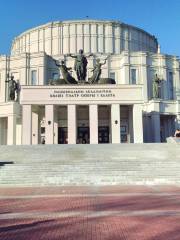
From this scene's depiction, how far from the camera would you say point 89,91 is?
34.1 m

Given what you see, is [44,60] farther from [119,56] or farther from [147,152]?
[147,152]

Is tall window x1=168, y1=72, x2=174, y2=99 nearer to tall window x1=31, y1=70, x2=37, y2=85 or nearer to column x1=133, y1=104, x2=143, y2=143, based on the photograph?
column x1=133, y1=104, x2=143, y2=143

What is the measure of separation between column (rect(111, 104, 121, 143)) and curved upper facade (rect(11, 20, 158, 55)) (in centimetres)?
2502

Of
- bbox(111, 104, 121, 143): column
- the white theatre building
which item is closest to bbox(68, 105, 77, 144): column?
the white theatre building

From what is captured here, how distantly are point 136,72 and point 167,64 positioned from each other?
18.9ft

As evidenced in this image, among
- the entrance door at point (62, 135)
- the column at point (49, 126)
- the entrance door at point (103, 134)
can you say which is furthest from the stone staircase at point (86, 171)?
the entrance door at point (103, 134)

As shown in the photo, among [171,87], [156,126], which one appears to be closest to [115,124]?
[156,126]

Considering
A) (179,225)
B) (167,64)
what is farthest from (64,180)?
(167,64)

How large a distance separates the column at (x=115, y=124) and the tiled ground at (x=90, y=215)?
18733mm

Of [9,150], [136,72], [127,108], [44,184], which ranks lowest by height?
[44,184]

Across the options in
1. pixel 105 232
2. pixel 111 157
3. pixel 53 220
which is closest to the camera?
pixel 105 232

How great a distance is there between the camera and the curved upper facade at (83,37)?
187 ft

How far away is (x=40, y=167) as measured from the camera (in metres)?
19.1

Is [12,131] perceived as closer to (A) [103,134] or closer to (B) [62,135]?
(B) [62,135]
